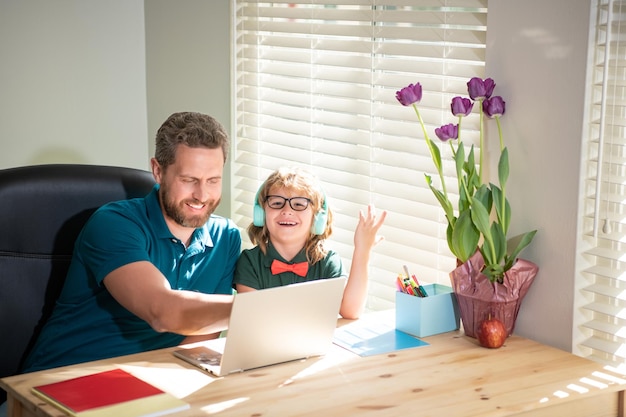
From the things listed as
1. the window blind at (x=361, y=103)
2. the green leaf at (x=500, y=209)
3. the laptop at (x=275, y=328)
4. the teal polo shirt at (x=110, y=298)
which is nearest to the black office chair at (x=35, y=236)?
the teal polo shirt at (x=110, y=298)

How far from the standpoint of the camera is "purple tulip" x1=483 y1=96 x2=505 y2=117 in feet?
7.27

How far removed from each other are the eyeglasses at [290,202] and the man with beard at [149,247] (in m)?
0.14

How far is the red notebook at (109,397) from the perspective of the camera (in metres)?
1.72

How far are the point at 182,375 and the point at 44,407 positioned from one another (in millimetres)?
307

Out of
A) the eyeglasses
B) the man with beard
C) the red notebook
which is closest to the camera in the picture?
the red notebook

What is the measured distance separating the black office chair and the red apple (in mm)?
1028

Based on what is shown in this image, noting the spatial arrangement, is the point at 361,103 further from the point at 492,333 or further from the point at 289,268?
the point at 492,333

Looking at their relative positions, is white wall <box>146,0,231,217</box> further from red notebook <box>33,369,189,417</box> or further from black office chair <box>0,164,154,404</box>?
red notebook <box>33,369,189,417</box>

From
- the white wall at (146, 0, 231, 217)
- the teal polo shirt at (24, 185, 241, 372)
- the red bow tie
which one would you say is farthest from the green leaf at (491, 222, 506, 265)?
the white wall at (146, 0, 231, 217)

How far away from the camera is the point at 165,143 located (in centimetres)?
238

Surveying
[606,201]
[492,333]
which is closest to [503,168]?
[606,201]

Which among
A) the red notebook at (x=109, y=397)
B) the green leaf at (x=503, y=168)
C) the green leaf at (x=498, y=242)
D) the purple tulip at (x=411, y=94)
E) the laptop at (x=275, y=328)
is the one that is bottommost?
the red notebook at (x=109, y=397)

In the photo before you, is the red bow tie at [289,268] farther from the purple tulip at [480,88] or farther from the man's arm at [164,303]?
the purple tulip at [480,88]

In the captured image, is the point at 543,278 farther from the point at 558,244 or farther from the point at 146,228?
the point at 146,228
